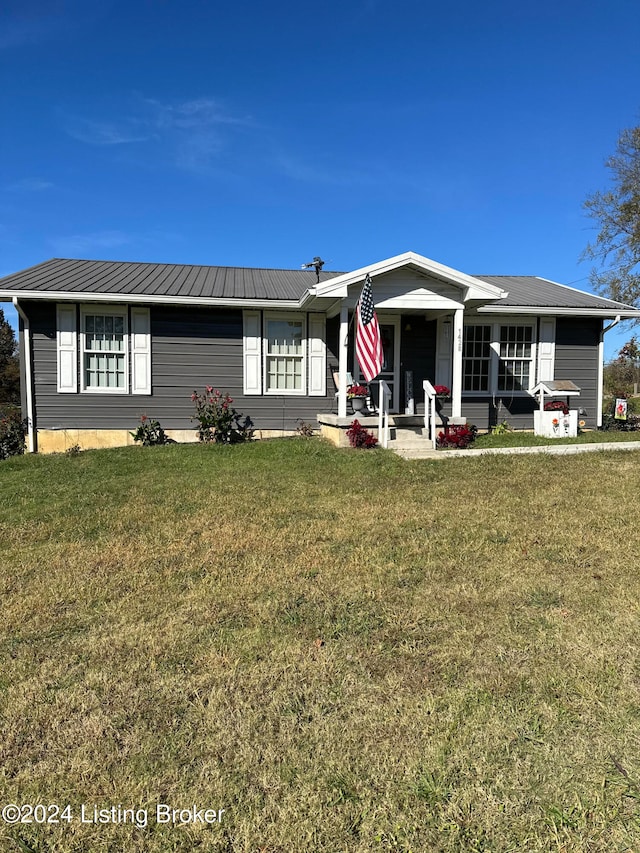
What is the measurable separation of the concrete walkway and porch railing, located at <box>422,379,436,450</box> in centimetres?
46

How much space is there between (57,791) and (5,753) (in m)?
0.35

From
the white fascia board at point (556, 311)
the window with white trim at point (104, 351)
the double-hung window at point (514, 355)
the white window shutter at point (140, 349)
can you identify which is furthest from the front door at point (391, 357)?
the window with white trim at point (104, 351)

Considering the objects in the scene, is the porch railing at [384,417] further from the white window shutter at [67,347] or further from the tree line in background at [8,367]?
the tree line in background at [8,367]

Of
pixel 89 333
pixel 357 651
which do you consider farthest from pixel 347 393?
pixel 357 651

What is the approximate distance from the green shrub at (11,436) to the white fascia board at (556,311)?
9.64 metres

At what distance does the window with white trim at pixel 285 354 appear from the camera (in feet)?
36.3

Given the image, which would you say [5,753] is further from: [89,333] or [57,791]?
[89,333]

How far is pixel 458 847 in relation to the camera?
168cm

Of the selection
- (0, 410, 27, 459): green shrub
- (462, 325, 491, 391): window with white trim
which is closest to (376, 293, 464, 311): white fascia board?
(462, 325, 491, 391): window with white trim

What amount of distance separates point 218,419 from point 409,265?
4590 mm

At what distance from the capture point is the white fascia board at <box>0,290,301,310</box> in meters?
9.70

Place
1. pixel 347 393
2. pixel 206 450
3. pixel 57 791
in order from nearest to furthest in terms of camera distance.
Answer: pixel 57 791 < pixel 206 450 < pixel 347 393

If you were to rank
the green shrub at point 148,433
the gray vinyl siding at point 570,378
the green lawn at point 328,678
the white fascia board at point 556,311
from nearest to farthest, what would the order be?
the green lawn at point 328,678 → the green shrub at point 148,433 → the white fascia board at point 556,311 → the gray vinyl siding at point 570,378

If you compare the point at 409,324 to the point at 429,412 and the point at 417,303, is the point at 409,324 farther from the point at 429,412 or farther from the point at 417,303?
the point at 429,412
